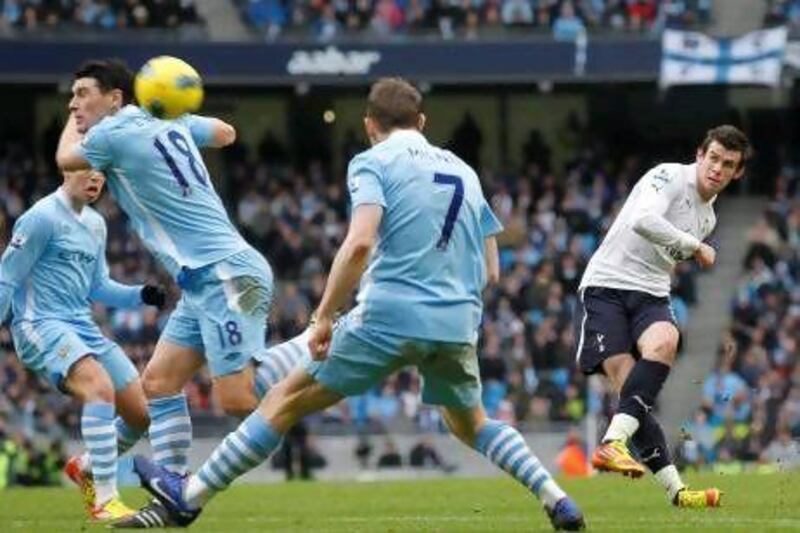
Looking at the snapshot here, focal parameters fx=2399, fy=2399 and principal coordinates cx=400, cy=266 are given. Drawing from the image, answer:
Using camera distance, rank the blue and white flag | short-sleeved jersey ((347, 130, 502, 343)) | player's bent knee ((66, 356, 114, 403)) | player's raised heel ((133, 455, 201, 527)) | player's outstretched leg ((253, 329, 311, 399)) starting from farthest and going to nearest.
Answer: the blue and white flag < player's bent knee ((66, 356, 114, 403)) < player's outstretched leg ((253, 329, 311, 399)) < player's raised heel ((133, 455, 201, 527)) < short-sleeved jersey ((347, 130, 502, 343))

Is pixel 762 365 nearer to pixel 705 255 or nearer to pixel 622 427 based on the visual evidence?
pixel 622 427

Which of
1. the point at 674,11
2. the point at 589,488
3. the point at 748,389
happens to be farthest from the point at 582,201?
the point at 589,488

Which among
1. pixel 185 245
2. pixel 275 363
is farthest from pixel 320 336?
pixel 185 245

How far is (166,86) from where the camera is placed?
13258mm

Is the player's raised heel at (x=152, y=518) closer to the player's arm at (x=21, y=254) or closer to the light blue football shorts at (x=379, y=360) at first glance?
the light blue football shorts at (x=379, y=360)

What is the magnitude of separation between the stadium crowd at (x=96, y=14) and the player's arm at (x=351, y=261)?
82.3 feet

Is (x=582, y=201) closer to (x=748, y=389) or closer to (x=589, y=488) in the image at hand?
(x=748, y=389)

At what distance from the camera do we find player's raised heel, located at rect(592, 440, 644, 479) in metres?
14.3

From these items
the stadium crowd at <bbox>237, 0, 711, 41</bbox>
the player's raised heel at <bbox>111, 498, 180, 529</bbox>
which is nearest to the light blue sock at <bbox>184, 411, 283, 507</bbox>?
the player's raised heel at <bbox>111, 498, 180, 529</bbox>

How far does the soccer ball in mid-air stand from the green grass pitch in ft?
7.82

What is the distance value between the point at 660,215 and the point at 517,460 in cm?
338

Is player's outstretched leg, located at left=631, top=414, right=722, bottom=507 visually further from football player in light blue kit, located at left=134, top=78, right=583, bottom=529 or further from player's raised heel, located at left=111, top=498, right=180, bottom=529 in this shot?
player's raised heel, located at left=111, top=498, right=180, bottom=529

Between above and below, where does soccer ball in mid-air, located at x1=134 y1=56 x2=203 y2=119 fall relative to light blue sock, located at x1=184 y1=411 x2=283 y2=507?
above

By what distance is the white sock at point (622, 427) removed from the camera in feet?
48.1
